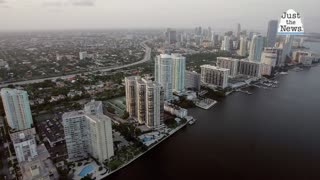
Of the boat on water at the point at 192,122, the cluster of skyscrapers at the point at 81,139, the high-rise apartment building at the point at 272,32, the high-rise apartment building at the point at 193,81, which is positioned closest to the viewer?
the cluster of skyscrapers at the point at 81,139

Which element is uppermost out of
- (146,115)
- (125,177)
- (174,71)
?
(174,71)

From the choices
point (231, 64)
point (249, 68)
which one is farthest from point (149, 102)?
point (249, 68)

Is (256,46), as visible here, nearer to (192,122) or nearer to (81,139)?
(192,122)

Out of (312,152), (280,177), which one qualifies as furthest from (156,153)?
(312,152)

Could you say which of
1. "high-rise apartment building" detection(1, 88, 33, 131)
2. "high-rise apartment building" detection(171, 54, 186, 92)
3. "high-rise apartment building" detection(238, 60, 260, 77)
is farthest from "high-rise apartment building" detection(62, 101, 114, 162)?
"high-rise apartment building" detection(238, 60, 260, 77)

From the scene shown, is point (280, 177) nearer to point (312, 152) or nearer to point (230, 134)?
point (312, 152)

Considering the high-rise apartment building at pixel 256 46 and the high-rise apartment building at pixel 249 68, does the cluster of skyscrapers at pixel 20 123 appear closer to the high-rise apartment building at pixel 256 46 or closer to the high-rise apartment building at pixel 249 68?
the high-rise apartment building at pixel 249 68

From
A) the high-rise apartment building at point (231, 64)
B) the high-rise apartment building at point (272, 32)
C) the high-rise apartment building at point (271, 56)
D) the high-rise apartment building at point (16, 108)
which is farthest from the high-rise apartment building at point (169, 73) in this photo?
the high-rise apartment building at point (272, 32)
